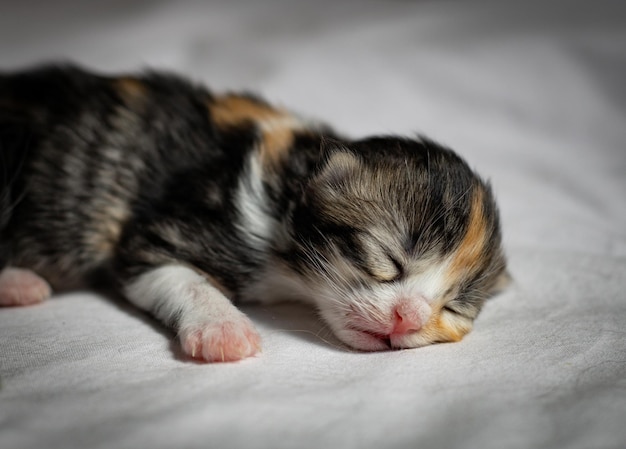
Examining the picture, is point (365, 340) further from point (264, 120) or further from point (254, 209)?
point (264, 120)

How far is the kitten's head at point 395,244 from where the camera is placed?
154 centimetres

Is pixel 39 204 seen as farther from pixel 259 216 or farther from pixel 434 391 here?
pixel 434 391

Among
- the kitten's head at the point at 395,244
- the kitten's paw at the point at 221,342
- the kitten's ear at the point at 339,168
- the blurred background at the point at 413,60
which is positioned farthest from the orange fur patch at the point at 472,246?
the blurred background at the point at 413,60

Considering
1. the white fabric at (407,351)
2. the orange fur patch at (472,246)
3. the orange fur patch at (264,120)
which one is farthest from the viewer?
the orange fur patch at (264,120)

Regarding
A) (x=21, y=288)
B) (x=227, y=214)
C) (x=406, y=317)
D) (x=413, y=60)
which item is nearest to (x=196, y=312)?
(x=227, y=214)

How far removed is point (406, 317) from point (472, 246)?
0.27 m

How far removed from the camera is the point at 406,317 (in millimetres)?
1486

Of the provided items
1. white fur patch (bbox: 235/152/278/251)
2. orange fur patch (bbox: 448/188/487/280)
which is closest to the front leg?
white fur patch (bbox: 235/152/278/251)

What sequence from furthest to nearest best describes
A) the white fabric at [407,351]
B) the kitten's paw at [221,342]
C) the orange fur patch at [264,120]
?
the orange fur patch at [264,120]
the kitten's paw at [221,342]
the white fabric at [407,351]

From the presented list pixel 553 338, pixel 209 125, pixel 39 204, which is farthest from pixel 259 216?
pixel 553 338

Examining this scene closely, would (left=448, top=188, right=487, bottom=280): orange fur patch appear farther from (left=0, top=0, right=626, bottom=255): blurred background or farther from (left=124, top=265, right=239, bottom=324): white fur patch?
(left=0, top=0, right=626, bottom=255): blurred background

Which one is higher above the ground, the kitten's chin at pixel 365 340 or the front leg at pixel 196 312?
the kitten's chin at pixel 365 340

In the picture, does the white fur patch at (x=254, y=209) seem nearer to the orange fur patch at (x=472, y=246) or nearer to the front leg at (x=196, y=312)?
the front leg at (x=196, y=312)

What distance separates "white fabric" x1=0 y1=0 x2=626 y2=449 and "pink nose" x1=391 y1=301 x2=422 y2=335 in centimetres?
7
